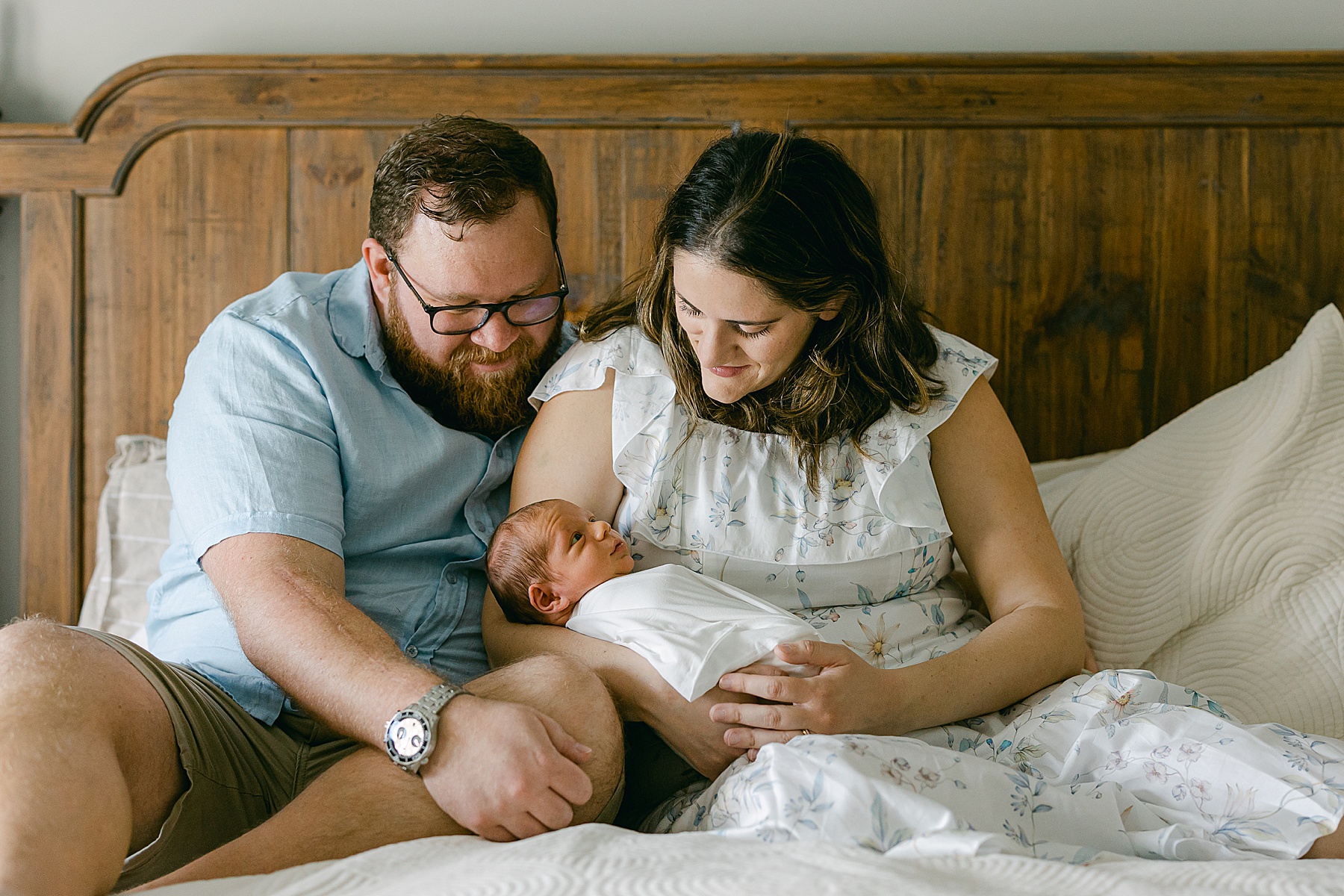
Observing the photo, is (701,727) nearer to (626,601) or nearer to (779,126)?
(626,601)

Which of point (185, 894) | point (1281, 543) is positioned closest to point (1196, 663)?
point (1281, 543)

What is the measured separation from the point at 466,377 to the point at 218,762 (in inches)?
24.6

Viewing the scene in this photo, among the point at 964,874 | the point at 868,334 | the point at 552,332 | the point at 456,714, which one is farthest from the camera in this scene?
the point at 552,332

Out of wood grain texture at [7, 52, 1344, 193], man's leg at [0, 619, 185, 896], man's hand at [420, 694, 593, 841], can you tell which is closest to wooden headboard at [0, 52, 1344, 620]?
wood grain texture at [7, 52, 1344, 193]

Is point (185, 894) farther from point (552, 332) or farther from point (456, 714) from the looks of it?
point (552, 332)

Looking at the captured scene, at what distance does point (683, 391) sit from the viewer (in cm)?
139

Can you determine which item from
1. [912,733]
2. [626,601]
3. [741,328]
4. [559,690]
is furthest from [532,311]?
[912,733]

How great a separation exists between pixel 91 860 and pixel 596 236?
137 centimetres

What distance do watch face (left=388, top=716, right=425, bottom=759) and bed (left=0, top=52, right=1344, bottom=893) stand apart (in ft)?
3.48

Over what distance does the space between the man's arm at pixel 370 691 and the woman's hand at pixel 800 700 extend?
18 cm

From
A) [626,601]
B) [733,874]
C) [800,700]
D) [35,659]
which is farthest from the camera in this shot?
[626,601]

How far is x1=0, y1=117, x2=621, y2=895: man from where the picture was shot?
0.99m

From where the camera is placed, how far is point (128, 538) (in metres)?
1.81

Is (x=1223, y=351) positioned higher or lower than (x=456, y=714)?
higher
